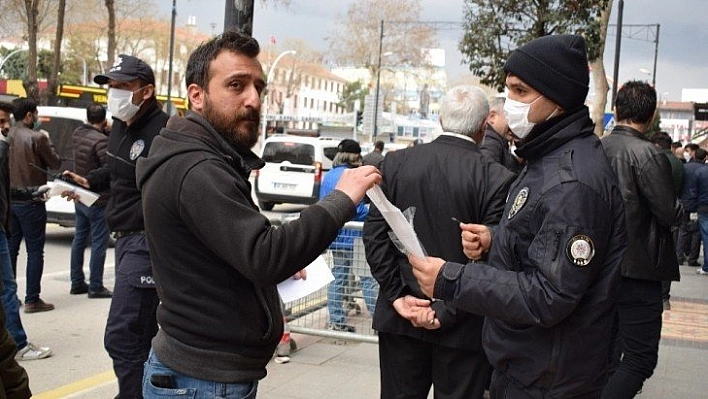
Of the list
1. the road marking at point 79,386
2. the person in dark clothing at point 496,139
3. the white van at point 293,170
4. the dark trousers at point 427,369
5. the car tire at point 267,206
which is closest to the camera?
the dark trousers at point 427,369

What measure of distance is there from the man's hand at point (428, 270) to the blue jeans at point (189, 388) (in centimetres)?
71


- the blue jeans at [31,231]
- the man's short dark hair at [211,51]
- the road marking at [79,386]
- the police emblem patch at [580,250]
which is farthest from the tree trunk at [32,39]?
the police emblem patch at [580,250]

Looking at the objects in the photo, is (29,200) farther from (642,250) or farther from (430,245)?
(642,250)

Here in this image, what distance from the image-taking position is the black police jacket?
104 inches

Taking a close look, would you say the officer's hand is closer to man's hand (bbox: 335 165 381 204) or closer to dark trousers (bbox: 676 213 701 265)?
man's hand (bbox: 335 165 381 204)

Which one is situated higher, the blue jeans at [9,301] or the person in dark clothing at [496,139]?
the person in dark clothing at [496,139]

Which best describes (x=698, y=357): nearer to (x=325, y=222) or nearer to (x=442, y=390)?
(x=442, y=390)

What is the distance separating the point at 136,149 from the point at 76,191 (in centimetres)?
242

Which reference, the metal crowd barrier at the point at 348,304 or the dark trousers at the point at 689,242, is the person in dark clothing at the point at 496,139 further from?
the dark trousers at the point at 689,242

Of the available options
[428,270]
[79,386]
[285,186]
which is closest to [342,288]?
[79,386]

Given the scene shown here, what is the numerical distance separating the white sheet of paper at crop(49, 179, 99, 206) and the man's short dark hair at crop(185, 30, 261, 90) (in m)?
4.36

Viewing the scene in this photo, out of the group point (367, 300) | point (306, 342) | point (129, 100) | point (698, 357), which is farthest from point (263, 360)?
point (698, 357)

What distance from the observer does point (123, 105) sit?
4.82m

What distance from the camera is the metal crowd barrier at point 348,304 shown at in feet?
20.8
